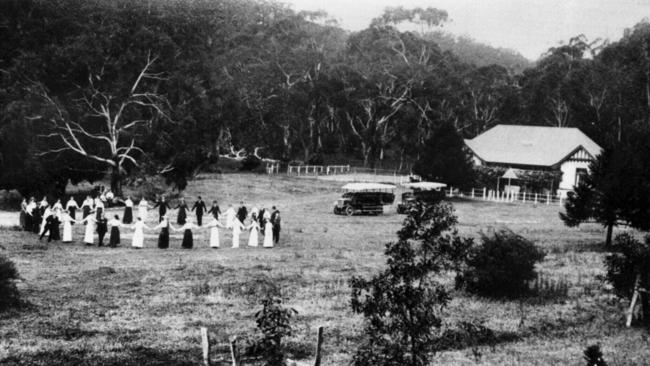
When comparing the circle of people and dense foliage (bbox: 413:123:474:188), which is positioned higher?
dense foliage (bbox: 413:123:474:188)

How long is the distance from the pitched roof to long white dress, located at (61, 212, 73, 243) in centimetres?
3815

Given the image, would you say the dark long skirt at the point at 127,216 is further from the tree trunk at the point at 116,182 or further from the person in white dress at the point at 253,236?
the tree trunk at the point at 116,182

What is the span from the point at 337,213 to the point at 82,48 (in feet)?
56.3

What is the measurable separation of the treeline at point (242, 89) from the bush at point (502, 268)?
25.2 m

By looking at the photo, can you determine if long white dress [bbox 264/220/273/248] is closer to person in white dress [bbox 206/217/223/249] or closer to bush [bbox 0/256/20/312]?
person in white dress [bbox 206/217/223/249]

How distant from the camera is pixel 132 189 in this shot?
133 ft

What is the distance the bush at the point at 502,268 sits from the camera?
19297 mm

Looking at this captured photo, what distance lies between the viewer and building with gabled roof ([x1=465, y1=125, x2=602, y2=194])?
52406 millimetres

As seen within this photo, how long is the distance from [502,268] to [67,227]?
15.2 m

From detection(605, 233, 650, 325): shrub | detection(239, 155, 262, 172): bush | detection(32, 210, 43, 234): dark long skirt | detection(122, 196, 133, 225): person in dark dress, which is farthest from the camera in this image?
detection(239, 155, 262, 172): bush

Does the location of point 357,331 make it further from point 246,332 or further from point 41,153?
point 41,153

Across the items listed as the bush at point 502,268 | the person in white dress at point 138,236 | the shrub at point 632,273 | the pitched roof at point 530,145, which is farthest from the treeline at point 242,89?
the shrub at point 632,273

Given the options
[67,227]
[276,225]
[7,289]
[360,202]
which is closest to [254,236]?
[276,225]

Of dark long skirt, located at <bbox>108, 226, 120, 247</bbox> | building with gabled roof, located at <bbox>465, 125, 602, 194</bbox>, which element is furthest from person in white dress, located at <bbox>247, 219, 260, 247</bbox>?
building with gabled roof, located at <bbox>465, 125, 602, 194</bbox>
